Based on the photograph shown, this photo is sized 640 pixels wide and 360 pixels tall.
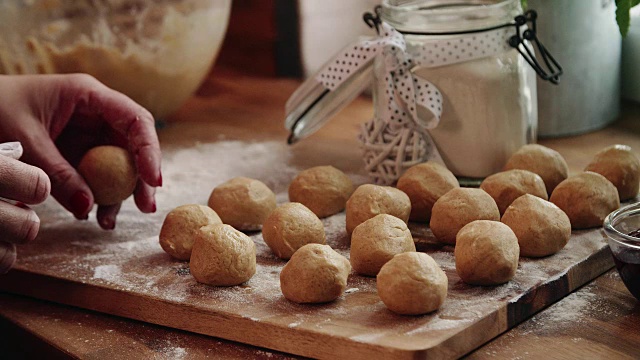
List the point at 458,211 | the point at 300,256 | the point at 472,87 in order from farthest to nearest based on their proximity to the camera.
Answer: the point at 472,87, the point at 458,211, the point at 300,256

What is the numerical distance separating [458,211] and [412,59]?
1.27 feet

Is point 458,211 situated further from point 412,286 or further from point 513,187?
point 412,286

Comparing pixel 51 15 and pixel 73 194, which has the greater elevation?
pixel 51 15

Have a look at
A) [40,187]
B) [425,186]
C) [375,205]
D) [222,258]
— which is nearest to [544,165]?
[425,186]

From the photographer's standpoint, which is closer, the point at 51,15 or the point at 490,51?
the point at 490,51

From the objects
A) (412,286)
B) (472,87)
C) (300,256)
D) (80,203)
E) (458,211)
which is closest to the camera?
(412,286)

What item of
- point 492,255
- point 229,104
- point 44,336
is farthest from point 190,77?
point 492,255

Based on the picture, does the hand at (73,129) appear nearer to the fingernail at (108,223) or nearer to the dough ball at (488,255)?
the fingernail at (108,223)

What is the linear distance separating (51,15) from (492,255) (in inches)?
49.7

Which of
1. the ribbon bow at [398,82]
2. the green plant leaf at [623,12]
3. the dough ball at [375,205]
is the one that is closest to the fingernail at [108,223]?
the dough ball at [375,205]

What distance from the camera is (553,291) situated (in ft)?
3.84

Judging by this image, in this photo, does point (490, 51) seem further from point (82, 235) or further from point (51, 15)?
point (51, 15)

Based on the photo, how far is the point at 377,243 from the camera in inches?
48.2

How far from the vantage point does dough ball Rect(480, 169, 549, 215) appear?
4.58 feet
